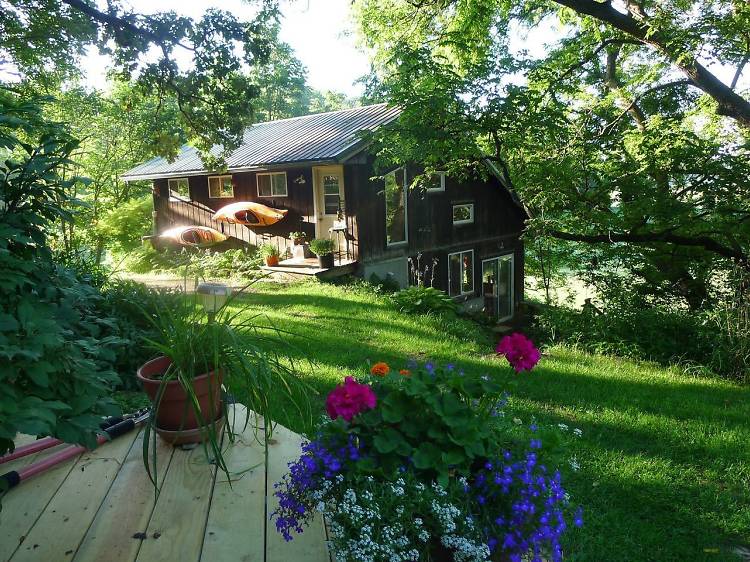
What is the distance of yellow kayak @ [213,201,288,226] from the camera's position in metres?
12.5

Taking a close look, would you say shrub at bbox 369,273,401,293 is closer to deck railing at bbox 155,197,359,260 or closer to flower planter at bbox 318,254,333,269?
deck railing at bbox 155,197,359,260

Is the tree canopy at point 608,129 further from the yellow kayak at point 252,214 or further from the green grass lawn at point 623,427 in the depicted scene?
the yellow kayak at point 252,214

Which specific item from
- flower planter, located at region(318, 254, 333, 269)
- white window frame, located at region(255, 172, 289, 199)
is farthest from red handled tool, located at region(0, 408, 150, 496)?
white window frame, located at region(255, 172, 289, 199)

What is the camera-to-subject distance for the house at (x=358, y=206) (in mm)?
12102

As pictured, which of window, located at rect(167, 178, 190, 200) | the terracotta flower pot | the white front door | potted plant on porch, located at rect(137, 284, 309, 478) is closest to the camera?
potted plant on porch, located at rect(137, 284, 309, 478)

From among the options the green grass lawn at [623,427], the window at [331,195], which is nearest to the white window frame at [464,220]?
the window at [331,195]

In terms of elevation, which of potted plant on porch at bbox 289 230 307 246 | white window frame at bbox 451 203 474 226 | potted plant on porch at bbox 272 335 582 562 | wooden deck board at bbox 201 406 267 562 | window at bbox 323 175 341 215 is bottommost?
wooden deck board at bbox 201 406 267 562

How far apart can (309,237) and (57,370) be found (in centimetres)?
1145

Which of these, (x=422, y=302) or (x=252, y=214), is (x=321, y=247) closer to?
(x=252, y=214)

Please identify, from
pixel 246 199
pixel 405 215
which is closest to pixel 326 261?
pixel 405 215

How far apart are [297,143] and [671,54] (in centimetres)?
889

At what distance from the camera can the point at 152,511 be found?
2.16 meters

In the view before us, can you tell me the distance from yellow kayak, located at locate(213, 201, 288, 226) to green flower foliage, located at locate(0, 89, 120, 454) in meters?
10.7

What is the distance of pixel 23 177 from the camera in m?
1.68
